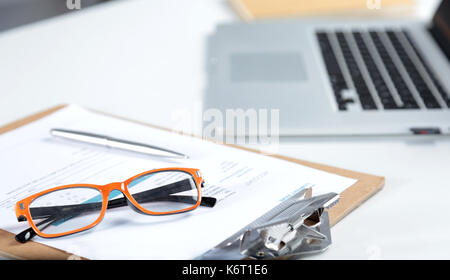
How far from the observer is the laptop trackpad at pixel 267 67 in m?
0.84

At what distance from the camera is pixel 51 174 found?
597 mm

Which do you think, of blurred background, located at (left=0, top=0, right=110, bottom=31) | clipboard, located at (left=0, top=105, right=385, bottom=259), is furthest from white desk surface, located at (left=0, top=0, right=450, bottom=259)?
blurred background, located at (left=0, top=0, right=110, bottom=31)

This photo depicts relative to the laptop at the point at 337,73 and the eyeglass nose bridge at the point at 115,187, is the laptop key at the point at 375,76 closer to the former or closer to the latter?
the laptop at the point at 337,73

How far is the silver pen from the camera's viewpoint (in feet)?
2.08

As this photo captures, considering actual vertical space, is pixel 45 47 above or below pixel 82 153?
above

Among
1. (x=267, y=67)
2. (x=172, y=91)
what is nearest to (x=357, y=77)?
(x=267, y=67)

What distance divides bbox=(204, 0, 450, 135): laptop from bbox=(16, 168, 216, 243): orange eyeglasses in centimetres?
20

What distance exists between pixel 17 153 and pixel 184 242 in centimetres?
28

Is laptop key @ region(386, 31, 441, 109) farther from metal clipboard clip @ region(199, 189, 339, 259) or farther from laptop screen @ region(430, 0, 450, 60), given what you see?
metal clipboard clip @ region(199, 189, 339, 259)

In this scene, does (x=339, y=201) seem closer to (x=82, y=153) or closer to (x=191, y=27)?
(x=82, y=153)

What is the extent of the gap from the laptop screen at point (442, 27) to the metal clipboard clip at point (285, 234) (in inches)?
20.2

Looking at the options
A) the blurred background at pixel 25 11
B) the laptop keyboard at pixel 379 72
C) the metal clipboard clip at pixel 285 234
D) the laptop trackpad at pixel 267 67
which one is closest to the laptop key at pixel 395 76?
the laptop keyboard at pixel 379 72
